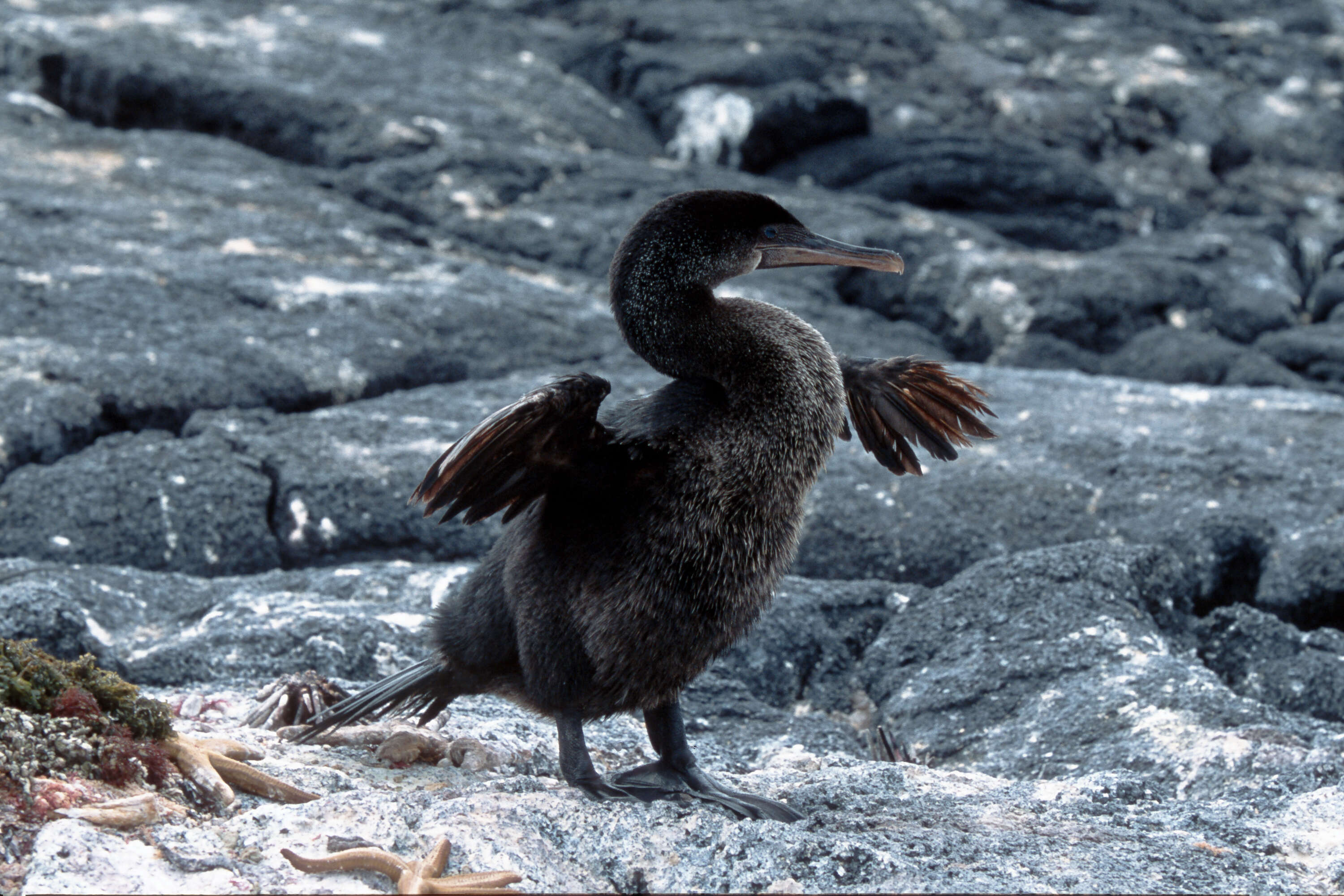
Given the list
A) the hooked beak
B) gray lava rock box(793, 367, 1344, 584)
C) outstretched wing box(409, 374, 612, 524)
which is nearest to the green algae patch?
outstretched wing box(409, 374, 612, 524)

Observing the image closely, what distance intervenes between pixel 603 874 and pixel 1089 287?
6880 millimetres

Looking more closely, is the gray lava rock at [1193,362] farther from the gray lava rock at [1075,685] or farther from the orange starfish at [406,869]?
the orange starfish at [406,869]

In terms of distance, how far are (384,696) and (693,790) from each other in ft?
2.90

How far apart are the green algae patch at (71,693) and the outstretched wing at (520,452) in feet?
2.76

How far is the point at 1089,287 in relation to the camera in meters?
8.41

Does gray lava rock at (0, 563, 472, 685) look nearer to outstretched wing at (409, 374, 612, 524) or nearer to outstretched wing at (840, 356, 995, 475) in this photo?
outstretched wing at (409, 374, 612, 524)

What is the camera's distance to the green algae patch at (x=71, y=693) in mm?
2875

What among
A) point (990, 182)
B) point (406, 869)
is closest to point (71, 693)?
point (406, 869)

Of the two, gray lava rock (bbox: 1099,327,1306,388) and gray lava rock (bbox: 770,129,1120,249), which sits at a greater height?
gray lava rock (bbox: 770,129,1120,249)

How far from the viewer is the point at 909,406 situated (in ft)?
12.6

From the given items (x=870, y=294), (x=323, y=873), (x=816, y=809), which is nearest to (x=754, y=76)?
(x=870, y=294)

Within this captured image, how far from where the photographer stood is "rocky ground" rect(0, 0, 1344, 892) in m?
3.03

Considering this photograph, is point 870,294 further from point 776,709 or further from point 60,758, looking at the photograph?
point 60,758

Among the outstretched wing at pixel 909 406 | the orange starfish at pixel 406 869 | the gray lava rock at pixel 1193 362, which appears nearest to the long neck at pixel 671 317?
the outstretched wing at pixel 909 406
